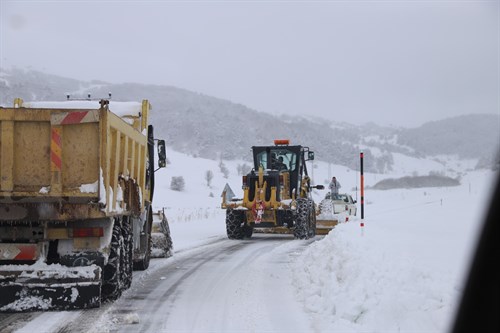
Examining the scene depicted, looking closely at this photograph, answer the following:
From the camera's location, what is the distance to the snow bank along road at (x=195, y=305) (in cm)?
675

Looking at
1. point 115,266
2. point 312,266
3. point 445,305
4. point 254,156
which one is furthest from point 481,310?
point 254,156

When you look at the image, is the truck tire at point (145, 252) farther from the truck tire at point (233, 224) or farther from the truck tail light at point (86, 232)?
the truck tire at point (233, 224)

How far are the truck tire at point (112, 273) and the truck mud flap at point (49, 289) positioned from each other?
26.8 inches

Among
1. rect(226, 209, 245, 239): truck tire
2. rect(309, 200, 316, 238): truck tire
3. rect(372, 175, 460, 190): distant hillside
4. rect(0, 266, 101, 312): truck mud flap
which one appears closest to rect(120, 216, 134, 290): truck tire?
rect(0, 266, 101, 312): truck mud flap

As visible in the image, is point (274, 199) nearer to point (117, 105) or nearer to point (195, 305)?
point (117, 105)

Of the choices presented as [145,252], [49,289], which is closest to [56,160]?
[49,289]

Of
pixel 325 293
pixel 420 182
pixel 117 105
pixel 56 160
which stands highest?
pixel 117 105

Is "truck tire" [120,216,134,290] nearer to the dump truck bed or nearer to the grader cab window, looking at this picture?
the dump truck bed

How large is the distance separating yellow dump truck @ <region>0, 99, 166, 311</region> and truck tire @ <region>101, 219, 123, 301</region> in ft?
1.48

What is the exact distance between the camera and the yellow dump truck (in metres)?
7.35

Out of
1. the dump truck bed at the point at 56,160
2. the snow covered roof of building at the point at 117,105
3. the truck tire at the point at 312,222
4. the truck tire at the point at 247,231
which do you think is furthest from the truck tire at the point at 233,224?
the dump truck bed at the point at 56,160

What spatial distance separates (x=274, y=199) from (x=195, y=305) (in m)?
11.9

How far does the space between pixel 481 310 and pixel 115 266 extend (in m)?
6.54

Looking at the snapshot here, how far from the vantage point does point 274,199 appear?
19.9 meters
